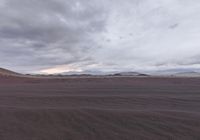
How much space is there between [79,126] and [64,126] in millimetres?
456

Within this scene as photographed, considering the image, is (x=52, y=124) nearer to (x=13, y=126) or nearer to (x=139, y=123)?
(x=13, y=126)

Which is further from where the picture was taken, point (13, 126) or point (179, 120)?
point (179, 120)

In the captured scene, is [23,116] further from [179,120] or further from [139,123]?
[179,120]

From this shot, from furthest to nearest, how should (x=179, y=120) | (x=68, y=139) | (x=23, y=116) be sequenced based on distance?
(x=23, y=116) < (x=179, y=120) < (x=68, y=139)

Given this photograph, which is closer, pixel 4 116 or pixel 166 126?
pixel 166 126

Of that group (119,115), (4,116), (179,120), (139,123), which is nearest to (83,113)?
(119,115)

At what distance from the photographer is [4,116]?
8.03 metres

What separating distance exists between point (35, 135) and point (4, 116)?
2570 mm

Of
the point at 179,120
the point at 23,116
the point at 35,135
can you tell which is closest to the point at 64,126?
the point at 35,135

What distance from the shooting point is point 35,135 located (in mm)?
6086

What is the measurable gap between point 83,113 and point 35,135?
237 cm

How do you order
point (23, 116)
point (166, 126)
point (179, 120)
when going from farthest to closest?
1. point (23, 116)
2. point (179, 120)
3. point (166, 126)

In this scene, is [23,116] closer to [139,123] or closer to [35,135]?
[35,135]

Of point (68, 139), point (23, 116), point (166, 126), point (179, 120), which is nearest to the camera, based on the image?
point (68, 139)
